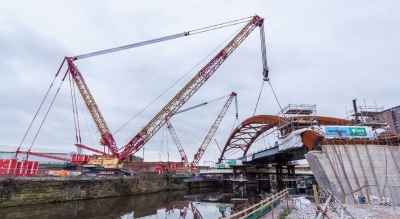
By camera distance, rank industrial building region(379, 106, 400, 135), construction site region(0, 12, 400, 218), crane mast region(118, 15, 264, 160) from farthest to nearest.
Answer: industrial building region(379, 106, 400, 135), crane mast region(118, 15, 264, 160), construction site region(0, 12, 400, 218)

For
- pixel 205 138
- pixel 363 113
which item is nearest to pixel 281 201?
pixel 363 113

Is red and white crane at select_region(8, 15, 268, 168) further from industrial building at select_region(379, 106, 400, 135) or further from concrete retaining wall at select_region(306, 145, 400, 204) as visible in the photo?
industrial building at select_region(379, 106, 400, 135)

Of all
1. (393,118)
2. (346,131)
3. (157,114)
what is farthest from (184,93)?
(393,118)

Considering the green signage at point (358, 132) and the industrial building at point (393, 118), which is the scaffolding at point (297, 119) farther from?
the industrial building at point (393, 118)

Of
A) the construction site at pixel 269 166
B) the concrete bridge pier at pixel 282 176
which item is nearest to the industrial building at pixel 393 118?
the construction site at pixel 269 166

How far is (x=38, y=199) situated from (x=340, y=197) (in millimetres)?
33267

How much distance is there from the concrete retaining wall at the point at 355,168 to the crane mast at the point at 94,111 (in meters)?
42.4

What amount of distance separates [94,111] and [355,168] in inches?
1847

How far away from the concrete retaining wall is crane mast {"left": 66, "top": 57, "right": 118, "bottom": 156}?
4238cm

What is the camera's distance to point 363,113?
3347 centimetres

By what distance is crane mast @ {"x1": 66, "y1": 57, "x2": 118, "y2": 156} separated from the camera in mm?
50312

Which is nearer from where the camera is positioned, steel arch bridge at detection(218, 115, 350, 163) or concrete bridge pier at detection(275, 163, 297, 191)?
steel arch bridge at detection(218, 115, 350, 163)

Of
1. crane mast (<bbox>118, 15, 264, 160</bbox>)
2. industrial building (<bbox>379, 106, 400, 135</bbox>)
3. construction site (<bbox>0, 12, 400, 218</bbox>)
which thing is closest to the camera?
construction site (<bbox>0, 12, 400, 218</bbox>)

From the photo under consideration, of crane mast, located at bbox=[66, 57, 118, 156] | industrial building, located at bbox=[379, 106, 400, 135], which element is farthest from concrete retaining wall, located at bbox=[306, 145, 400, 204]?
industrial building, located at bbox=[379, 106, 400, 135]
